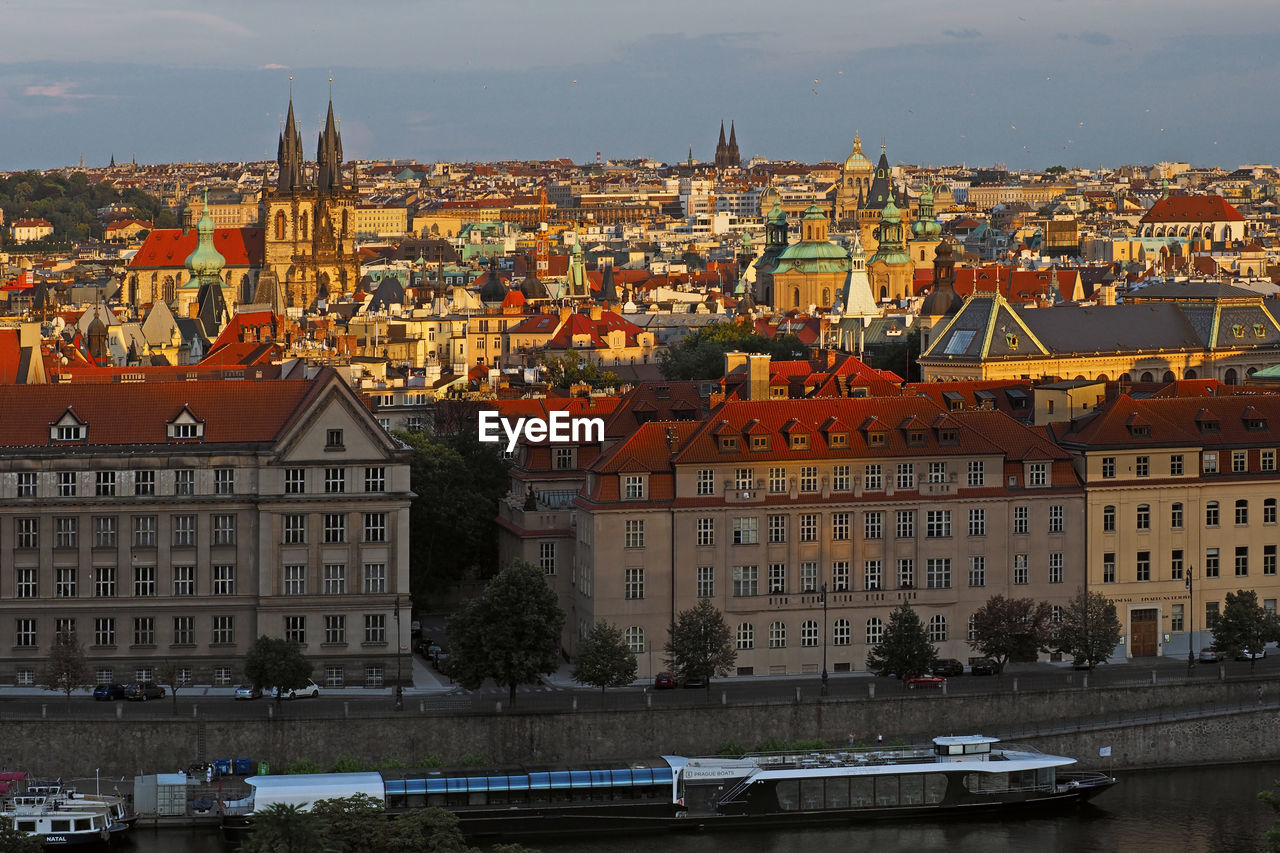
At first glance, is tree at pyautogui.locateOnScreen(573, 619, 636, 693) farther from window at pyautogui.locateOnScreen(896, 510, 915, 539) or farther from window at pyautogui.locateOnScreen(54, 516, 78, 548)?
window at pyautogui.locateOnScreen(54, 516, 78, 548)

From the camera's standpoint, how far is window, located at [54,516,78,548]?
7931 centimetres

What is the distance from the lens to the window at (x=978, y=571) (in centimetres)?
8394

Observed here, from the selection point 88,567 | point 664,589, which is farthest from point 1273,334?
point 88,567

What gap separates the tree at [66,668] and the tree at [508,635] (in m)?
10.4

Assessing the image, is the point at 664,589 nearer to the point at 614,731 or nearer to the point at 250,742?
the point at 614,731

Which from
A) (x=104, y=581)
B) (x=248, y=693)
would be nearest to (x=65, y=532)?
(x=104, y=581)

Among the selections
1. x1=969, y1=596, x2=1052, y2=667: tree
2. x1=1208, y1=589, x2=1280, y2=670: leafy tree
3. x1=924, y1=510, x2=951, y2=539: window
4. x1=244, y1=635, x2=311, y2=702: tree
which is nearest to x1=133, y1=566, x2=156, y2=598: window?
x1=244, y1=635, x2=311, y2=702: tree

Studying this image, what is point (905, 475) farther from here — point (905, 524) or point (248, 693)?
point (248, 693)

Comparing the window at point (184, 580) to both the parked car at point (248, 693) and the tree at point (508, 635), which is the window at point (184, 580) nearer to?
the parked car at point (248, 693)

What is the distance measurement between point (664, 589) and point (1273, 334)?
67010 millimetres

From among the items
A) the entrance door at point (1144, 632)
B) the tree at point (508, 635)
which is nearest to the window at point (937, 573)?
the entrance door at point (1144, 632)

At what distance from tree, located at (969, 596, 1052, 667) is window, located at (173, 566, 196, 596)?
23.1 m

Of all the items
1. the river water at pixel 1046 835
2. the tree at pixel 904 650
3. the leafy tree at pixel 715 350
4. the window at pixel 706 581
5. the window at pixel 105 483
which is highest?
the leafy tree at pixel 715 350

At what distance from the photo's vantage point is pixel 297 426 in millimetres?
79750
